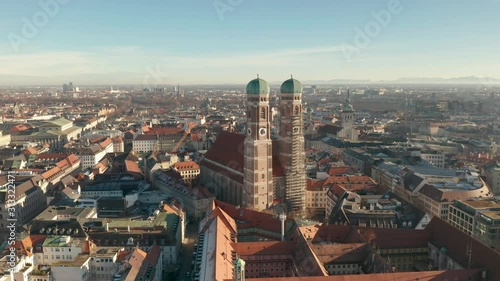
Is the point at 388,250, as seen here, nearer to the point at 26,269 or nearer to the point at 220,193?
the point at 220,193

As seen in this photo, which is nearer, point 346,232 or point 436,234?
point 436,234

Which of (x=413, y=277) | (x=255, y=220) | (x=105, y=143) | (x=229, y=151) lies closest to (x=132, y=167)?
(x=229, y=151)

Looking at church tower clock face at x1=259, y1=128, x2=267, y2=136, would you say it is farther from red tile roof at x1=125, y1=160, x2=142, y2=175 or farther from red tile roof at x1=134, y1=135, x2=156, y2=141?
red tile roof at x1=134, y1=135, x2=156, y2=141

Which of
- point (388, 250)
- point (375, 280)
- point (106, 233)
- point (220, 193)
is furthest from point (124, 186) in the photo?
point (375, 280)

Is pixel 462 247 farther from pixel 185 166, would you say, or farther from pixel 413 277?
pixel 185 166

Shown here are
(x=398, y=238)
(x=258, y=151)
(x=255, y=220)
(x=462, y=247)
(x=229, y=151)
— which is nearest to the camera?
(x=462, y=247)

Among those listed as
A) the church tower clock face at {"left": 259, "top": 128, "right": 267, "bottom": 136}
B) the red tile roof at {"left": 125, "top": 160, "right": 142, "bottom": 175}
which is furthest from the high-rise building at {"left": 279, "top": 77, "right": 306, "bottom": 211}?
the red tile roof at {"left": 125, "top": 160, "right": 142, "bottom": 175}

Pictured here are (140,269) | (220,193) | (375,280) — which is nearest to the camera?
(375,280)

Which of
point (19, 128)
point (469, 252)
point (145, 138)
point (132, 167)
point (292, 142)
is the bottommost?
point (132, 167)
